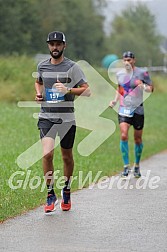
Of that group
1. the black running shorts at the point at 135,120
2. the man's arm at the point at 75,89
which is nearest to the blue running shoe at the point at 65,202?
the man's arm at the point at 75,89

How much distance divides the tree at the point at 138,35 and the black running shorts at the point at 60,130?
81108 millimetres

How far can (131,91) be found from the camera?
13836 millimetres

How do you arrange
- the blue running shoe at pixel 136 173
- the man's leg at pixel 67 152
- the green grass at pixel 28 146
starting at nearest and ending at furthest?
the man's leg at pixel 67 152 < the green grass at pixel 28 146 < the blue running shoe at pixel 136 173

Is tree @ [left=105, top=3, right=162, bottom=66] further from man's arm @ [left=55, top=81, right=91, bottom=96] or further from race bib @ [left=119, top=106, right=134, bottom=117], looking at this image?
man's arm @ [left=55, top=81, right=91, bottom=96]

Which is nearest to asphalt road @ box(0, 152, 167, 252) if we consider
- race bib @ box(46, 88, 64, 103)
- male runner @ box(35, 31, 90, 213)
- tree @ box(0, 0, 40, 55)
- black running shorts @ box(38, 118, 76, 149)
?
male runner @ box(35, 31, 90, 213)

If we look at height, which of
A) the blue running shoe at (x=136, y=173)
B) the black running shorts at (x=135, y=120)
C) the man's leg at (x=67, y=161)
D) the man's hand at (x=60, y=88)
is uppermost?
the man's hand at (x=60, y=88)

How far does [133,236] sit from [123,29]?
10766 cm

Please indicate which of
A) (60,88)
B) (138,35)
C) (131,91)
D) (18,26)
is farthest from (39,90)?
(138,35)

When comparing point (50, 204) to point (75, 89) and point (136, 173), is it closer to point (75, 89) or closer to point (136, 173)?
point (75, 89)

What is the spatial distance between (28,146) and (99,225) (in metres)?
8.01

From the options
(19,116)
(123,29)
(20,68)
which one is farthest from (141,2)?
(19,116)

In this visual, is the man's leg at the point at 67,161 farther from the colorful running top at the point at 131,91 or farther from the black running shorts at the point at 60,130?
the colorful running top at the point at 131,91

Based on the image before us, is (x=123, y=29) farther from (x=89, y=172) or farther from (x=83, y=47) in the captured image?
(x=89, y=172)

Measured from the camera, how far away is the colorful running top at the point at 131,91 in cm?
1380
